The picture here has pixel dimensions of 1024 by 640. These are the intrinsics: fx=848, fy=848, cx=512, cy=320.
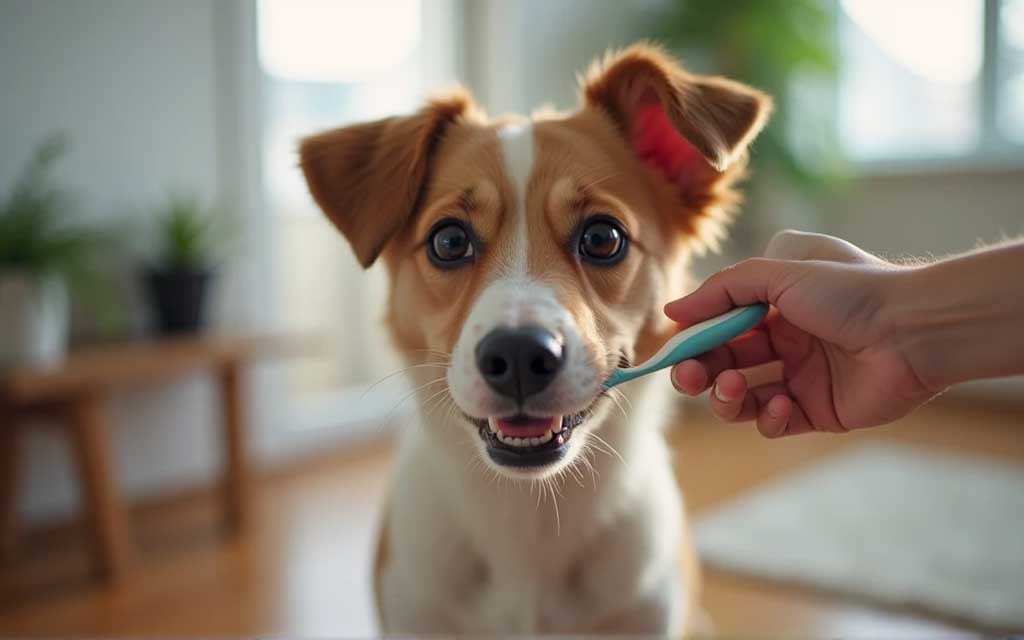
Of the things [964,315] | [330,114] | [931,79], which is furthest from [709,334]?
[931,79]

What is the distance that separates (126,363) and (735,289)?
2.08 meters

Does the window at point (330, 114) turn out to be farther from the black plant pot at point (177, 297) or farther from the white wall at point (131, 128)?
the black plant pot at point (177, 297)

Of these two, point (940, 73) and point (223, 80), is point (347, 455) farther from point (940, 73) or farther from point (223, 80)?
point (940, 73)

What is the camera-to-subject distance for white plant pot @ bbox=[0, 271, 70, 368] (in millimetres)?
2453

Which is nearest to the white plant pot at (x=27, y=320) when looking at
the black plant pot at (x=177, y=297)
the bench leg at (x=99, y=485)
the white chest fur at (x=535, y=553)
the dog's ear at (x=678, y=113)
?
the bench leg at (x=99, y=485)

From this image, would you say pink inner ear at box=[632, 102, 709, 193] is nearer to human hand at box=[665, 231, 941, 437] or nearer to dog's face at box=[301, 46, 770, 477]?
dog's face at box=[301, 46, 770, 477]

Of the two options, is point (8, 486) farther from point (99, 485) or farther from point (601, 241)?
point (601, 241)

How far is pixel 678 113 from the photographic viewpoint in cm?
129

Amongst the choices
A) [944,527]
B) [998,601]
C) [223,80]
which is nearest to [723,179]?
[998,601]

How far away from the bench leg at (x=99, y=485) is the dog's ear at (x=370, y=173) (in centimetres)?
144

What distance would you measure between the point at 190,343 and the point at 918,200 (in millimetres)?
3974

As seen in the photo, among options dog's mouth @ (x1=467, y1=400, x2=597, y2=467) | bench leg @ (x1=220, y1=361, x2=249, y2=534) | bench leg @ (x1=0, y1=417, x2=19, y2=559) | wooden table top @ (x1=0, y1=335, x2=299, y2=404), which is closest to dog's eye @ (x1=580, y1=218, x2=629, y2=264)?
dog's mouth @ (x1=467, y1=400, x2=597, y2=467)

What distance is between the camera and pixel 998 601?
227cm

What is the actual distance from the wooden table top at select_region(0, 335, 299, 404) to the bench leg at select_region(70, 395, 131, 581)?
80 mm
